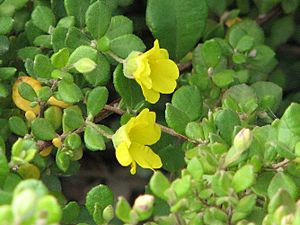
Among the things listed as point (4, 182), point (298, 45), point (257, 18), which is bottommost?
point (298, 45)

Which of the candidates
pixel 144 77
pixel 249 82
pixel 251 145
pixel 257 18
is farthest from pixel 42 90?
pixel 257 18

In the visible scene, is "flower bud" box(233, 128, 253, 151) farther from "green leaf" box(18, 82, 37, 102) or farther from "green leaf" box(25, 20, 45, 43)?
"green leaf" box(25, 20, 45, 43)

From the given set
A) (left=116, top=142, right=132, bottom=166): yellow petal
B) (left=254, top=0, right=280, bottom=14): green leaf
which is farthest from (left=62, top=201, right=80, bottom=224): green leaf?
(left=254, top=0, right=280, bottom=14): green leaf

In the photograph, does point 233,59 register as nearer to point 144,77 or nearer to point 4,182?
point 144,77

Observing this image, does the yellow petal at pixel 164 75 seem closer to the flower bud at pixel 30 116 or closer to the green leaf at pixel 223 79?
the green leaf at pixel 223 79

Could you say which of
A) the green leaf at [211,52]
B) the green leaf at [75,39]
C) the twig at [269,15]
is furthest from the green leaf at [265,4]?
the green leaf at [75,39]

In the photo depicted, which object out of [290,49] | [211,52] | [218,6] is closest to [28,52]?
[211,52]

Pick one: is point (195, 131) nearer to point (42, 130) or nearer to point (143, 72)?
point (143, 72)
